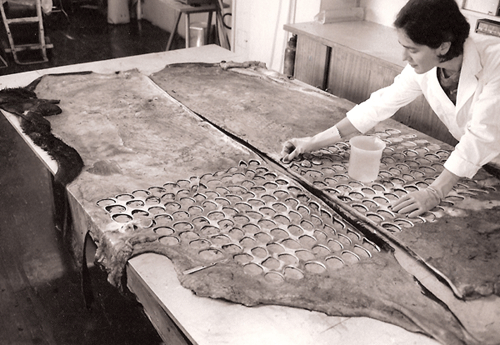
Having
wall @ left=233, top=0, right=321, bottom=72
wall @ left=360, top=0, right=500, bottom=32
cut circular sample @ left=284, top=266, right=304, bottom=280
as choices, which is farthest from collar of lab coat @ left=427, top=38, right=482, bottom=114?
wall @ left=233, top=0, right=321, bottom=72

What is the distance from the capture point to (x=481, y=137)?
1.43 metres

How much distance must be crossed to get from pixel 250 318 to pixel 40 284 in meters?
1.58

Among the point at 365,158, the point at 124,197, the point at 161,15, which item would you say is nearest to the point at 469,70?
the point at 365,158

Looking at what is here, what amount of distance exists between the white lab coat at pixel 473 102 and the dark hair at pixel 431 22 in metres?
0.11

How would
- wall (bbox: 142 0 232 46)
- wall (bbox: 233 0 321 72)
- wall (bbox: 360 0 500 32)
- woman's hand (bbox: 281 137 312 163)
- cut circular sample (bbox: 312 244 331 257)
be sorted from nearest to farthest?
cut circular sample (bbox: 312 244 331 257) < woman's hand (bbox: 281 137 312 163) < wall (bbox: 360 0 500 32) < wall (bbox: 233 0 321 72) < wall (bbox: 142 0 232 46)

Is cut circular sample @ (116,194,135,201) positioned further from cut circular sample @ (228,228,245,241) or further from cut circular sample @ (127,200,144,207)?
cut circular sample @ (228,228,245,241)

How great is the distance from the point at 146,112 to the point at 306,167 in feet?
2.59

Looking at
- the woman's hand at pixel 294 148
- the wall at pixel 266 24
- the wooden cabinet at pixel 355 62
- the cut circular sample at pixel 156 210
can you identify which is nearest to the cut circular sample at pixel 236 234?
the cut circular sample at pixel 156 210

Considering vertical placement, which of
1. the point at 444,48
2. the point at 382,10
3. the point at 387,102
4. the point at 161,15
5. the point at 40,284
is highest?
the point at 444,48

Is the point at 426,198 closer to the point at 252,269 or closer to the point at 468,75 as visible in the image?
the point at 468,75

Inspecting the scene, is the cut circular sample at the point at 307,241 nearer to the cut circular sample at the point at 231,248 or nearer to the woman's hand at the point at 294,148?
the cut circular sample at the point at 231,248

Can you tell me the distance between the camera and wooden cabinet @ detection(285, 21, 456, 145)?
2.45 m

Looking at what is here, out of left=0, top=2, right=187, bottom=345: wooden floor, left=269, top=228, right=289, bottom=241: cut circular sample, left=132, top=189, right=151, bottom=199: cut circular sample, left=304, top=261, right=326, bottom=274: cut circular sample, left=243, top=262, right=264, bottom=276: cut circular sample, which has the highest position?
left=132, top=189, right=151, bottom=199: cut circular sample

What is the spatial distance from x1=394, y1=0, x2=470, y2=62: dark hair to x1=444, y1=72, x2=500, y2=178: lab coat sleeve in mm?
212
